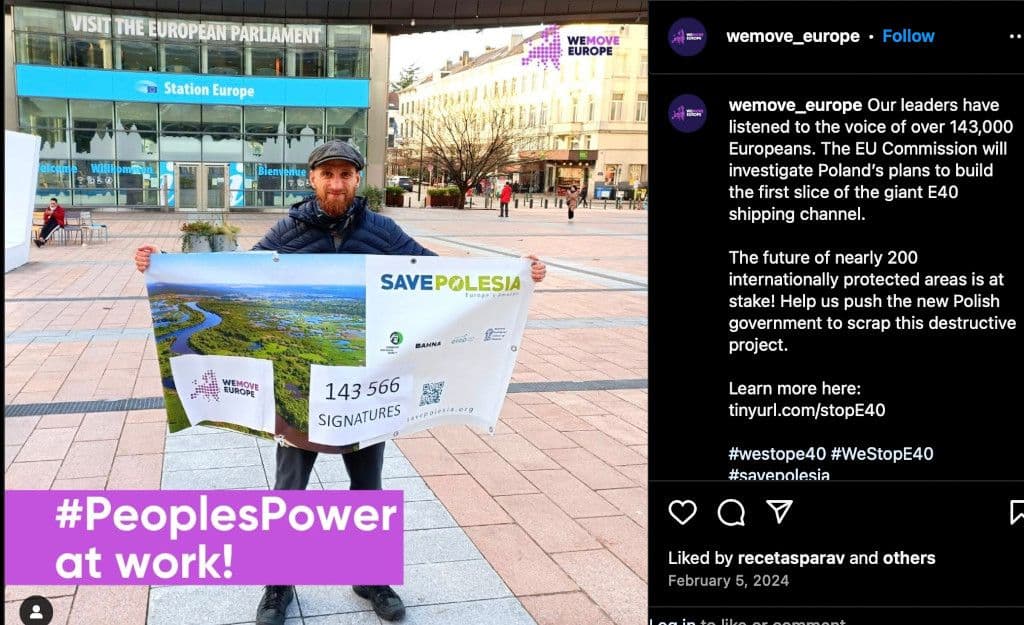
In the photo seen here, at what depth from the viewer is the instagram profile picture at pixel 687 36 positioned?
5.70 feet

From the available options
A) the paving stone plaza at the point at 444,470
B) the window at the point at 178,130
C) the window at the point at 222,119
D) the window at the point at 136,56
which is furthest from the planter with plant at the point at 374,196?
the paving stone plaza at the point at 444,470

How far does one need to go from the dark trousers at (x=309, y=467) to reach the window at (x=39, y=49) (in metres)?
36.5

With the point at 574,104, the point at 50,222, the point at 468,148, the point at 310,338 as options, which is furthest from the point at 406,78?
the point at 310,338

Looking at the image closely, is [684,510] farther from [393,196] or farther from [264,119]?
[393,196]

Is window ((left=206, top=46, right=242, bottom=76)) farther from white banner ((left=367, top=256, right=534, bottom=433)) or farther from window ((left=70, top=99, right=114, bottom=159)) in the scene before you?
white banner ((left=367, top=256, right=534, bottom=433))

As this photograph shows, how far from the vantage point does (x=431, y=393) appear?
10.4ft

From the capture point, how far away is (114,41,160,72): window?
34.8 metres

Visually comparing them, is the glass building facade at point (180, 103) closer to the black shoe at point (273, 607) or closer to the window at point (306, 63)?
the window at point (306, 63)

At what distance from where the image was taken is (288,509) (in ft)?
8.26

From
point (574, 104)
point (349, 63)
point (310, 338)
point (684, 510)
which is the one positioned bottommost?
point (684, 510)

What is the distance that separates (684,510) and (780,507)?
20 centimetres

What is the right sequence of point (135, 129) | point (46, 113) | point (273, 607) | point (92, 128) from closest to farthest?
point (273, 607) < point (46, 113) < point (92, 128) < point (135, 129)

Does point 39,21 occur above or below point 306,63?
above

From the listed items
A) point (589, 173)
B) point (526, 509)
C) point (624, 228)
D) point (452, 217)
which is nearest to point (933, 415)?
point (526, 509)
